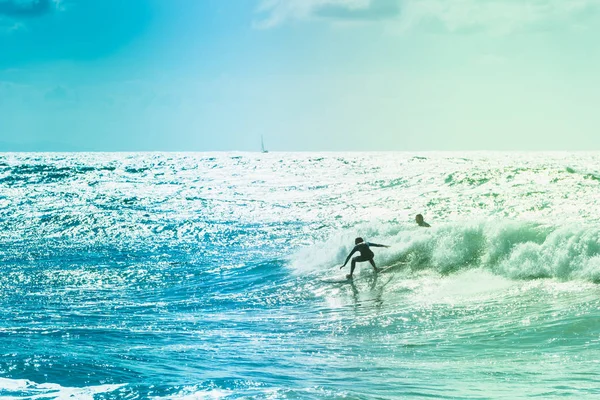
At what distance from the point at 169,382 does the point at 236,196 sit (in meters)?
43.8

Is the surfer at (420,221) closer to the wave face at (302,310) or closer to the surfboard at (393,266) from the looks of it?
the wave face at (302,310)

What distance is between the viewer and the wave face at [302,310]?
9.97 meters

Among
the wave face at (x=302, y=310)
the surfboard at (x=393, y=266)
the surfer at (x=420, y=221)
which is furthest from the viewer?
the surfer at (x=420, y=221)

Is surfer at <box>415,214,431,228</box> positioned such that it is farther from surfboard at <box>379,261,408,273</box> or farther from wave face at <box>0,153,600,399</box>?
surfboard at <box>379,261,408,273</box>

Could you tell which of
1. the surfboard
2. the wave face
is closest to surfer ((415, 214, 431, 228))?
the wave face

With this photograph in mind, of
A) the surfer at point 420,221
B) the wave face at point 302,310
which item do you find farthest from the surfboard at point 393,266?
the surfer at point 420,221

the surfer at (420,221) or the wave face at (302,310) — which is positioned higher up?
the surfer at (420,221)

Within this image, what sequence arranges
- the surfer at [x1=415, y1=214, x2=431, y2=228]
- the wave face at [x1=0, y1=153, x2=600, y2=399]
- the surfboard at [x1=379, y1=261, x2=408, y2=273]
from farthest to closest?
the surfer at [x1=415, y1=214, x2=431, y2=228], the surfboard at [x1=379, y1=261, x2=408, y2=273], the wave face at [x1=0, y1=153, x2=600, y2=399]

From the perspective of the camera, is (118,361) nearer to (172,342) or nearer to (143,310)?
(172,342)

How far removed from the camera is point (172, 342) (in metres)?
13.1

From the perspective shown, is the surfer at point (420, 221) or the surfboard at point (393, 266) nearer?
the surfboard at point (393, 266)

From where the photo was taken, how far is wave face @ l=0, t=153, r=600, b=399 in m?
9.97

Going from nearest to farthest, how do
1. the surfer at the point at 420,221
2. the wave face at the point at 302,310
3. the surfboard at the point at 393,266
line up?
the wave face at the point at 302,310 < the surfboard at the point at 393,266 < the surfer at the point at 420,221

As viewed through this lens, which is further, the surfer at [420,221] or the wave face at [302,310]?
the surfer at [420,221]
